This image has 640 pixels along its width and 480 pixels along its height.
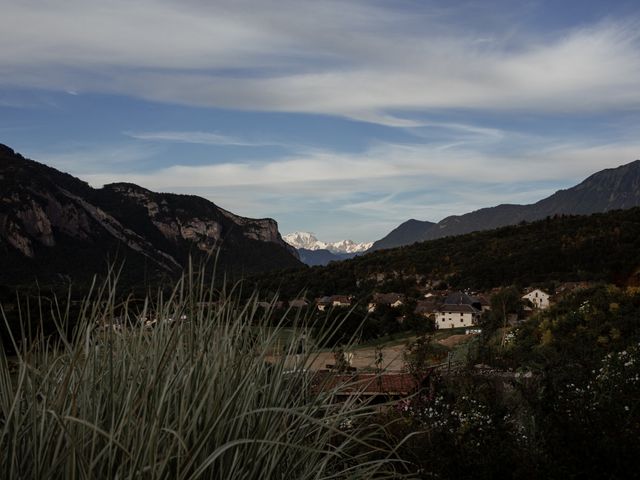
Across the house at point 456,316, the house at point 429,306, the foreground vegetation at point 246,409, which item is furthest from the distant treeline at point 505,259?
the foreground vegetation at point 246,409

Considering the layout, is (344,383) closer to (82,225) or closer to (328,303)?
(328,303)

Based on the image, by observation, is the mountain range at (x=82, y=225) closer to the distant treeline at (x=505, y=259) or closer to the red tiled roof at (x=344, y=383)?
the distant treeline at (x=505, y=259)

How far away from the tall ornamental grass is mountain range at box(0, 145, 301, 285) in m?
52.1

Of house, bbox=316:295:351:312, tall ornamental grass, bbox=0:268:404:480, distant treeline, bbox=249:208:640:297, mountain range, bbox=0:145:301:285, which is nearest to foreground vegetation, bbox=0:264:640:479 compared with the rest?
tall ornamental grass, bbox=0:268:404:480

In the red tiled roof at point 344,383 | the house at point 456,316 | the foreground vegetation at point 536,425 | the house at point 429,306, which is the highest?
the red tiled roof at point 344,383

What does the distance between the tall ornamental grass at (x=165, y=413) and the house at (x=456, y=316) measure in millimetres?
50078

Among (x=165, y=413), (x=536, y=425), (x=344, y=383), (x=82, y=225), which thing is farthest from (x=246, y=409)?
(x=82, y=225)

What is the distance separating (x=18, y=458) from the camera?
203 cm

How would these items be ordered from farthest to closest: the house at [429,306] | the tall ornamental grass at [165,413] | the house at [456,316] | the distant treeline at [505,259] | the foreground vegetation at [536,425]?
the distant treeline at [505,259], the house at [429,306], the house at [456,316], the foreground vegetation at [536,425], the tall ornamental grass at [165,413]

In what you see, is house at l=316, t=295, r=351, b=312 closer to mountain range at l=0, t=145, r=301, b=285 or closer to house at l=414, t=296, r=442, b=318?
house at l=414, t=296, r=442, b=318

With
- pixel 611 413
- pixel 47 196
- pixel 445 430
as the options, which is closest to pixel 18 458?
pixel 445 430

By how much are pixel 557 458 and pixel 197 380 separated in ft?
10.7

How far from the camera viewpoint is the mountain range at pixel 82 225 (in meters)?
68.8

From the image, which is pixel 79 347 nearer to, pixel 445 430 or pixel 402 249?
pixel 445 430
